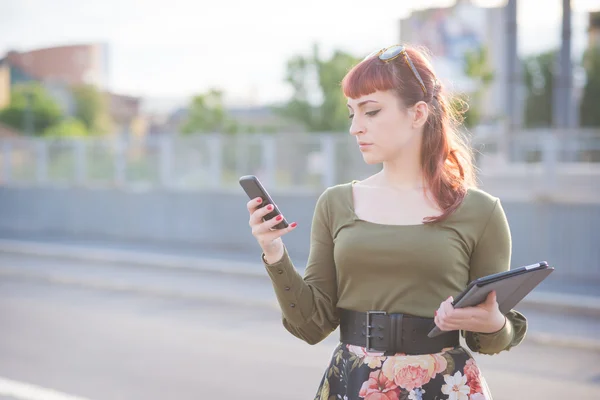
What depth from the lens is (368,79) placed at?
2607 millimetres

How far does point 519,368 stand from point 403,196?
18.4 ft

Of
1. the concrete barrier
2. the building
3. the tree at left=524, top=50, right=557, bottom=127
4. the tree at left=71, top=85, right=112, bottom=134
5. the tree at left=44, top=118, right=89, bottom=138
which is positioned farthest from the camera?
the building

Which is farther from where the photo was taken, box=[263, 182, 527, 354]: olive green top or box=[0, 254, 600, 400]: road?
box=[0, 254, 600, 400]: road

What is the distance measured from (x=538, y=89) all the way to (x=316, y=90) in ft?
130

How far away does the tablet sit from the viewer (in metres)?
Answer: 2.28

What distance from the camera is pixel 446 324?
7.67ft

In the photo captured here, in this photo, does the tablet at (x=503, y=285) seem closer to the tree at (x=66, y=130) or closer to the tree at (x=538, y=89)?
the tree at (x=66, y=130)

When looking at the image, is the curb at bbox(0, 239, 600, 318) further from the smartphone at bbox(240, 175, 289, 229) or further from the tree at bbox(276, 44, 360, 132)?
the tree at bbox(276, 44, 360, 132)

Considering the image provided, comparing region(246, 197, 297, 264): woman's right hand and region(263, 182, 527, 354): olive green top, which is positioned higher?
region(246, 197, 297, 264): woman's right hand

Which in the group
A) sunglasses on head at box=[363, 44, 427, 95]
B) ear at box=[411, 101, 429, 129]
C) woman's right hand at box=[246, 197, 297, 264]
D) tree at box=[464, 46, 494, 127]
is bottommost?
woman's right hand at box=[246, 197, 297, 264]

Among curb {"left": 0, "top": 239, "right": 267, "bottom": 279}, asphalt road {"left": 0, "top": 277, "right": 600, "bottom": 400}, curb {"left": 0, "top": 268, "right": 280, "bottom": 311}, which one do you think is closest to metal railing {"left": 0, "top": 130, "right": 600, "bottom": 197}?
curb {"left": 0, "top": 239, "right": 267, "bottom": 279}

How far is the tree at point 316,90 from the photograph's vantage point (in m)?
35.0

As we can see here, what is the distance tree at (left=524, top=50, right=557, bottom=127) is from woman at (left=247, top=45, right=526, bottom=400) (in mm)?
68763

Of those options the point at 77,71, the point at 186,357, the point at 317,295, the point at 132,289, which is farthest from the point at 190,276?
the point at 77,71
